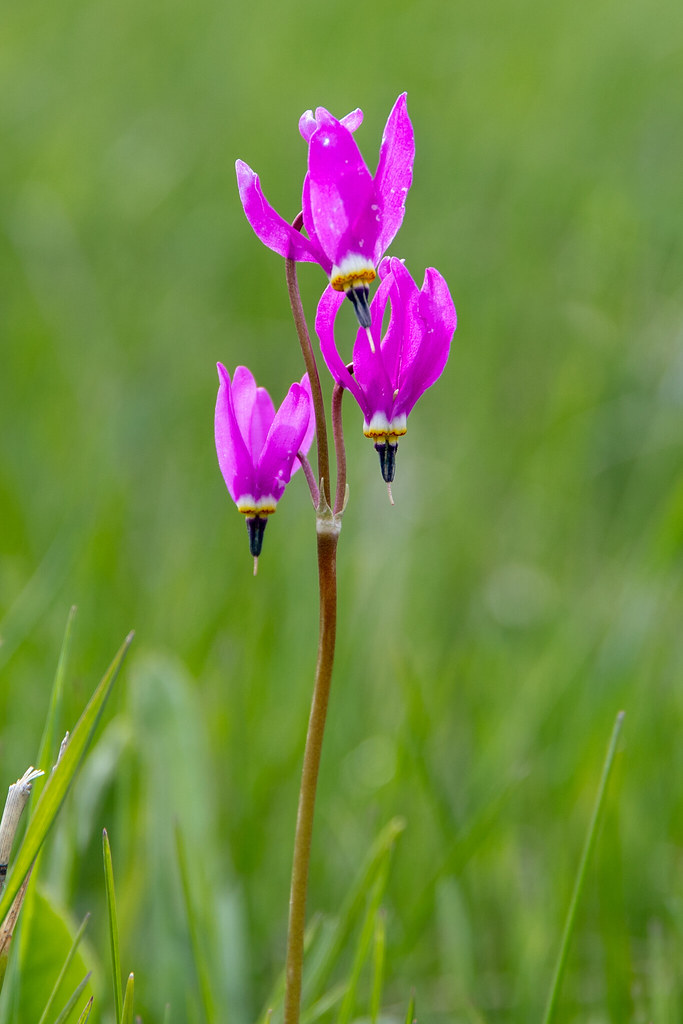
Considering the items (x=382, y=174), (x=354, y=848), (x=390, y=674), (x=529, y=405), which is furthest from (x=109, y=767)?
(x=529, y=405)

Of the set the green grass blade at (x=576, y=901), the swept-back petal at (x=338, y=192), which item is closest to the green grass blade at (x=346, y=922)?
the green grass blade at (x=576, y=901)

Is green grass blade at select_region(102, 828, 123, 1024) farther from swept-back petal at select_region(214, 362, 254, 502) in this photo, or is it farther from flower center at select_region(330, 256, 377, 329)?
flower center at select_region(330, 256, 377, 329)

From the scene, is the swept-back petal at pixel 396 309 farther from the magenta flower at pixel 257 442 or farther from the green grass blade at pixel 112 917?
the green grass blade at pixel 112 917

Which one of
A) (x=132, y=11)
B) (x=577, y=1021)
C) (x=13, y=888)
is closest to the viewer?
(x=13, y=888)

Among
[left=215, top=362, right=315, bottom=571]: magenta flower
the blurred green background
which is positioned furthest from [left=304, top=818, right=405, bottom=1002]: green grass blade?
[left=215, top=362, right=315, bottom=571]: magenta flower

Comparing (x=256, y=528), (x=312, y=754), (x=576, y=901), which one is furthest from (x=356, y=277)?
(x=576, y=901)

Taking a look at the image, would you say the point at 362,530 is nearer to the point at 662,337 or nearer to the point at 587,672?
the point at 587,672
